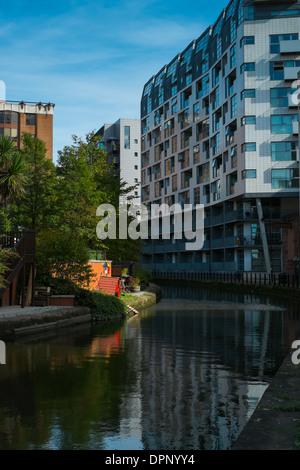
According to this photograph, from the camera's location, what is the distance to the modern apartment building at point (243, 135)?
6031 centimetres

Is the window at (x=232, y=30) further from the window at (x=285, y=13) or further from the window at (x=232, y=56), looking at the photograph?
the window at (x=285, y=13)

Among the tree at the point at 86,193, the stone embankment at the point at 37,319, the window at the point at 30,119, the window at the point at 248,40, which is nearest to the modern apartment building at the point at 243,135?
the window at the point at 248,40

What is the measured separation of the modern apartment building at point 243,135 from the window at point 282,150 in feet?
0.36

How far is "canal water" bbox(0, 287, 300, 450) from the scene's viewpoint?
279 inches

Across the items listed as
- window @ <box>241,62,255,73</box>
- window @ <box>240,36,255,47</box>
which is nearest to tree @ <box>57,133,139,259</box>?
window @ <box>241,62,255,73</box>

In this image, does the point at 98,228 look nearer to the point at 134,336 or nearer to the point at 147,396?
the point at 134,336

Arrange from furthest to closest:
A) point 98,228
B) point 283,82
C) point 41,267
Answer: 1. point 283,82
2. point 98,228
3. point 41,267

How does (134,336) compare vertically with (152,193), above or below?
below

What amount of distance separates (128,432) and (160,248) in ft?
287

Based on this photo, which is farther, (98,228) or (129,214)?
(129,214)

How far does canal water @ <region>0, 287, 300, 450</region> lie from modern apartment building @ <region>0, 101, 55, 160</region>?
67487mm

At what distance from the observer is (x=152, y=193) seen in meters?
95.9

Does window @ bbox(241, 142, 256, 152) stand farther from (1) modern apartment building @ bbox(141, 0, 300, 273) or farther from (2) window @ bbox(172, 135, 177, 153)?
(2) window @ bbox(172, 135, 177, 153)
